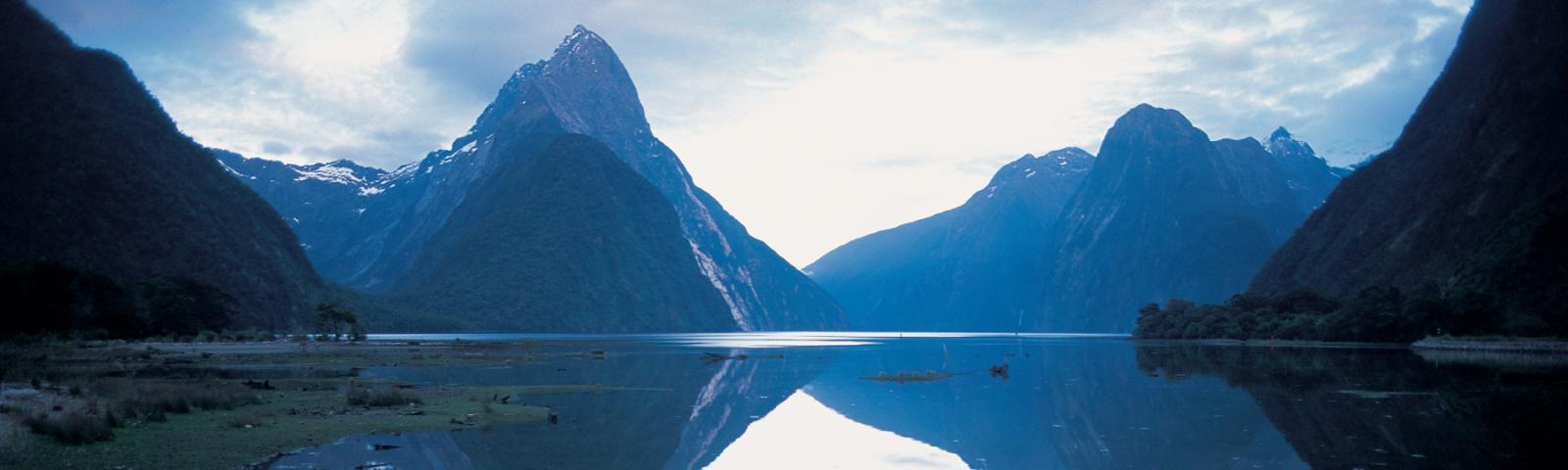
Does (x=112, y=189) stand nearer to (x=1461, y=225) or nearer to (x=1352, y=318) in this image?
(x=1352, y=318)

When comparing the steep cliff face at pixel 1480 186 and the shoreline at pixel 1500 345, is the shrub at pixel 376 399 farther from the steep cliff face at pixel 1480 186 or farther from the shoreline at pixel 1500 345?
the steep cliff face at pixel 1480 186

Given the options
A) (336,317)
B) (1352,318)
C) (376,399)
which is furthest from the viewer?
Answer: (336,317)

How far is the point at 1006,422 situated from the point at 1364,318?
9777cm

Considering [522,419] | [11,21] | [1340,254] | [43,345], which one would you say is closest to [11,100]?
[11,21]

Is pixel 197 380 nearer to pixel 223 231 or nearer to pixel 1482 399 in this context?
pixel 1482 399

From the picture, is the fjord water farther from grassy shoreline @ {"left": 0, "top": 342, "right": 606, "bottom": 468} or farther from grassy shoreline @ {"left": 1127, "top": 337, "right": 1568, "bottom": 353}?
grassy shoreline @ {"left": 1127, "top": 337, "right": 1568, "bottom": 353}

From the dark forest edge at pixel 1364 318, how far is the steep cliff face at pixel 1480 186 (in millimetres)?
2715

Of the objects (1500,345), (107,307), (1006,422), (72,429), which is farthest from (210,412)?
(1500,345)

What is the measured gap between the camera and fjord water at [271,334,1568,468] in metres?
25.9

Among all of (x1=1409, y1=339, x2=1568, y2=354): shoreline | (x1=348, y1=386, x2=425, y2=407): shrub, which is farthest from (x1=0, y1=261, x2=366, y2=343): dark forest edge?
(x1=1409, y1=339, x2=1568, y2=354): shoreline

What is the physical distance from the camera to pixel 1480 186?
5256 inches

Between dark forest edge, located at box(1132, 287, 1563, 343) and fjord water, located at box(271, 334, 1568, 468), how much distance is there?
3644cm

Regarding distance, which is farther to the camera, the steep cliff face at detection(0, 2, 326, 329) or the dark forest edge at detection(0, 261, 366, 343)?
the steep cliff face at detection(0, 2, 326, 329)

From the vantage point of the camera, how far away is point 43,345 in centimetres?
7656
